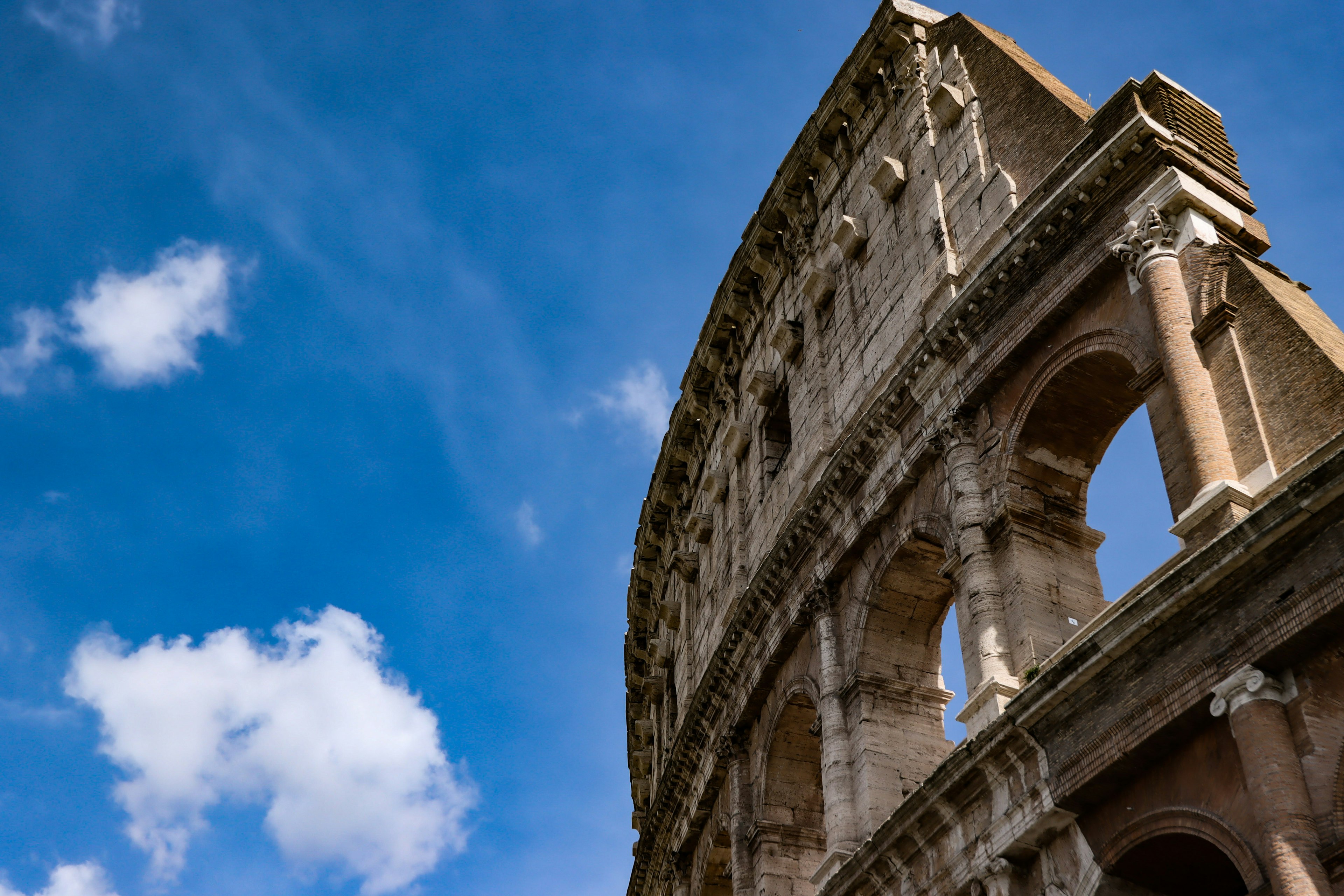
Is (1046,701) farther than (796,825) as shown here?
No

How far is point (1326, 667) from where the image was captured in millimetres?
9086

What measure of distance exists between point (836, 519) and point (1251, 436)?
253 inches

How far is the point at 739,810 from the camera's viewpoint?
17922 millimetres

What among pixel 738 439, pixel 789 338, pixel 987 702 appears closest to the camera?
pixel 987 702

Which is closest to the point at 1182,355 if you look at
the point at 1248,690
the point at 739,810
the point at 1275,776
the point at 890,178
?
the point at 1248,690

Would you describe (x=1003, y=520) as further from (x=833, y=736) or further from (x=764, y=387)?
(x=764, y=387)

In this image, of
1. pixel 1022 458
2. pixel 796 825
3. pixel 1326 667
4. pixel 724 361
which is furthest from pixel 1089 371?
pixel 724 361

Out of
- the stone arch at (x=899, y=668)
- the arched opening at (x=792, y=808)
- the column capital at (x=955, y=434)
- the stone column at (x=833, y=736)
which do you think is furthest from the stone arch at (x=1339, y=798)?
the arched opening at (x=792, y=808)

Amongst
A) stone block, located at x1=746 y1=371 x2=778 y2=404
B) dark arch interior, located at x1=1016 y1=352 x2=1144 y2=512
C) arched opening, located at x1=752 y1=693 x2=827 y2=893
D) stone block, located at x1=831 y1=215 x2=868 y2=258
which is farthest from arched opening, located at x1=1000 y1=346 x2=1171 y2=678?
stone block, located at x1=746 y1=371 x2=778 y2=404

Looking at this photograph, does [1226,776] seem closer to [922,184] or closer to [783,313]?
[922,184]

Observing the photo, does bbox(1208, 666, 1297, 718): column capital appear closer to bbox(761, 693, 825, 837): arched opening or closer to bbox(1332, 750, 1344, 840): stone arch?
bbox(1332, 750, 1344, 840): stone arch

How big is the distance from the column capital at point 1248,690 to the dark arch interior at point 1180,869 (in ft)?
3.95

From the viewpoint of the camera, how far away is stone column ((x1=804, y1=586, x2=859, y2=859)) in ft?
47.4

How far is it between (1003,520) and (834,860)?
396 centimetres
